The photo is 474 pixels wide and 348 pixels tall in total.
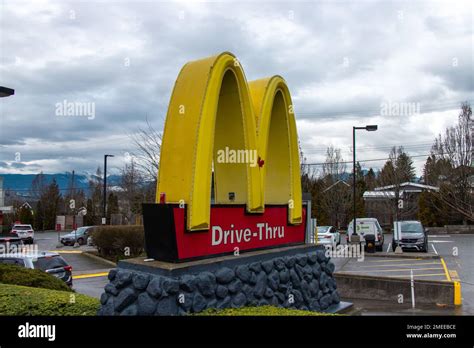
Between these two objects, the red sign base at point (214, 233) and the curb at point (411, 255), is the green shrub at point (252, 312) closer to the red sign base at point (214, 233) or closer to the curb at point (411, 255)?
the red sign base at point (214, 233)

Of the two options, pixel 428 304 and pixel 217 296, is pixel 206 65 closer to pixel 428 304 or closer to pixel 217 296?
pixel 217 296

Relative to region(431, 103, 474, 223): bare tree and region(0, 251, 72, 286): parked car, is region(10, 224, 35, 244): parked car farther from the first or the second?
region(431, 103, 474, 223): bare tree

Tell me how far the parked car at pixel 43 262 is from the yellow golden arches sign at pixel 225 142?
7225 millimetres

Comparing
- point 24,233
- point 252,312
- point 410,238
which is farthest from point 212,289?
point 24,233

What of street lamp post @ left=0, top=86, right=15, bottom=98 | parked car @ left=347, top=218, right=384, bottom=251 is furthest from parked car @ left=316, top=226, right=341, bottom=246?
street lamp post @ left=0, top=86, right=15, bottom=98

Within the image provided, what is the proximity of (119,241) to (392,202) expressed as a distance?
31907mm

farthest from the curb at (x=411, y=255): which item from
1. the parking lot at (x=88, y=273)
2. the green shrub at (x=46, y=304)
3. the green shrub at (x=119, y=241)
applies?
the green shrub at (x=46, y=304)

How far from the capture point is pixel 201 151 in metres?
5.99

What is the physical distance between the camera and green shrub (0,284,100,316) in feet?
19.9

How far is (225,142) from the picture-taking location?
24.1 ft

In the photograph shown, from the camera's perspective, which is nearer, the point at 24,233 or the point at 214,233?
the point at 214,233

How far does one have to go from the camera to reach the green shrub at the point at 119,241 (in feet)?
73.1

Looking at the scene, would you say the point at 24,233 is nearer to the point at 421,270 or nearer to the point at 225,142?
the point at 421,270
